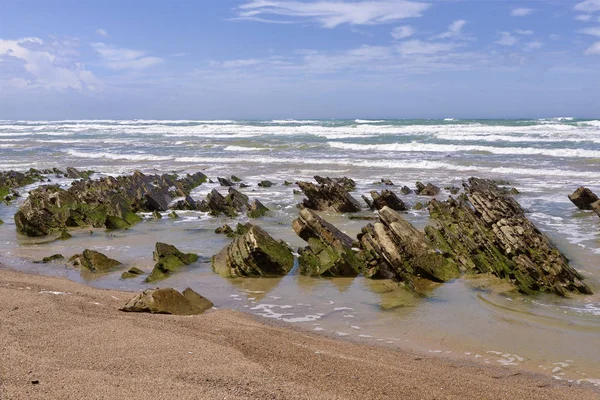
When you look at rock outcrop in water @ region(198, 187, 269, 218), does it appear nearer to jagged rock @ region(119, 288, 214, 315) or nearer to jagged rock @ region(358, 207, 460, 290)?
jagged rock @ region(358, 207, 460, 290)

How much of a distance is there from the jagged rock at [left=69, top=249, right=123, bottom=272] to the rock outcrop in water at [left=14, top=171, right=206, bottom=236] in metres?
3.78

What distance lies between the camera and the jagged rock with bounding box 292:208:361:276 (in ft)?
30.4

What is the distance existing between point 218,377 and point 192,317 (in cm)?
239

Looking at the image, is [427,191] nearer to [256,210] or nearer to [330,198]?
[330,198]

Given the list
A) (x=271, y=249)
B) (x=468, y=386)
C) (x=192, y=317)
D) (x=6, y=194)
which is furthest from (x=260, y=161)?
(x=468, y=386)

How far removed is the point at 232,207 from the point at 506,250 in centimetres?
870

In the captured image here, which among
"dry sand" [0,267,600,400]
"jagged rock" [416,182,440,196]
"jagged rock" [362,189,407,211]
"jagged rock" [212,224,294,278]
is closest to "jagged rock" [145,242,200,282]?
"jagged rock" [212,224,294,278]

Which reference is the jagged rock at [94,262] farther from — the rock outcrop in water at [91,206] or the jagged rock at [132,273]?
the rock outcrop in water at [91,206]

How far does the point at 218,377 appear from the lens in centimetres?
442

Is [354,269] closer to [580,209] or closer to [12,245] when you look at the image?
[12,245]

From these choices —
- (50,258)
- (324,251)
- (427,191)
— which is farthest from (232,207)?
(427,191)

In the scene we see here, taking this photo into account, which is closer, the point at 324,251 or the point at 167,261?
the point at 167,261

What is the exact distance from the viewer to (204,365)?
4711mm

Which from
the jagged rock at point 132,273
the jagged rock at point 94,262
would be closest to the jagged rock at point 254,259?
the jagged rock at point 132,273
